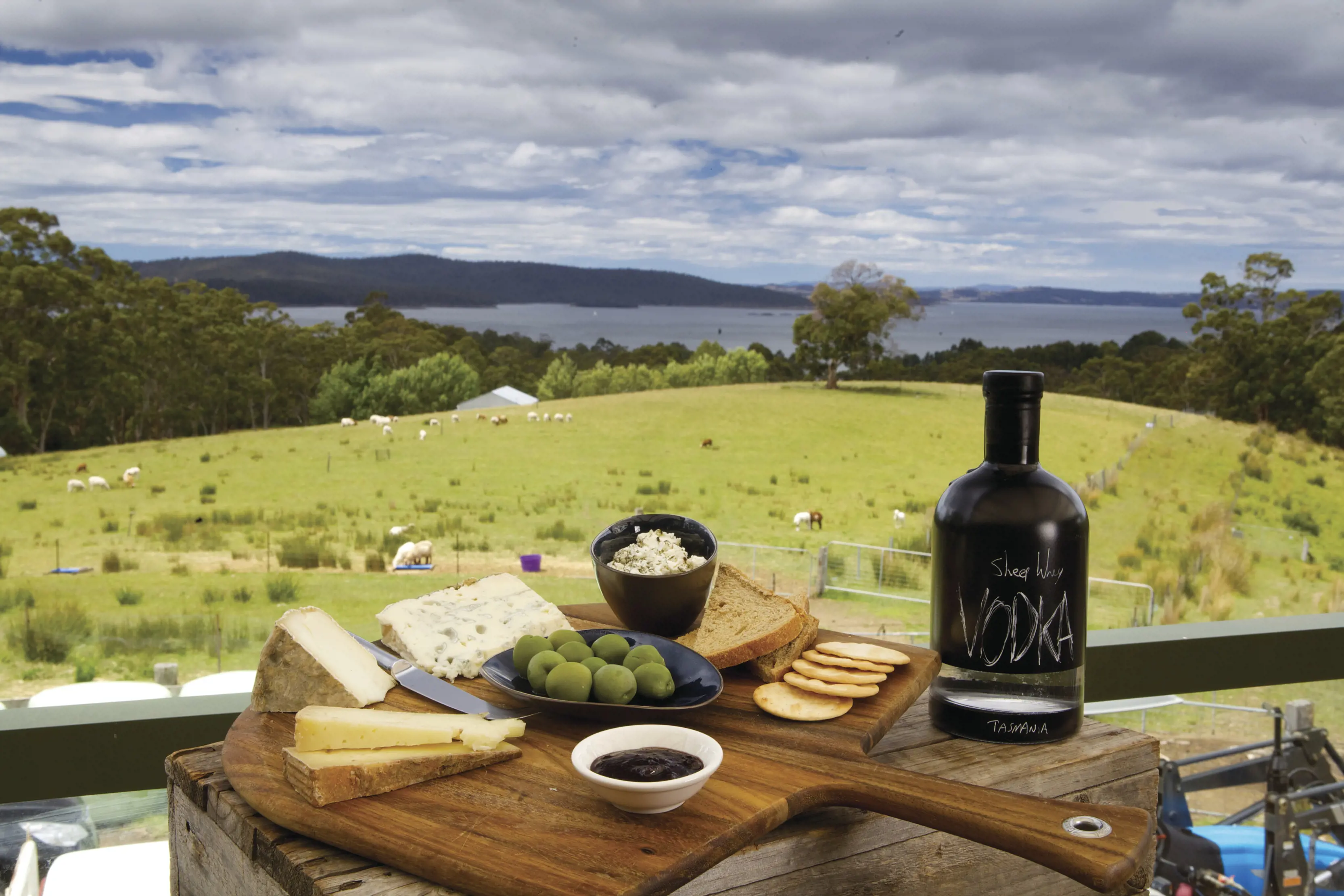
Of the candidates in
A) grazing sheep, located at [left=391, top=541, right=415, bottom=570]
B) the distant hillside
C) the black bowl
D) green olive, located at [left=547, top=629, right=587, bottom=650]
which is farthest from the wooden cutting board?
the distant hillside

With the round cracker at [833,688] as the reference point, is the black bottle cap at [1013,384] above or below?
above

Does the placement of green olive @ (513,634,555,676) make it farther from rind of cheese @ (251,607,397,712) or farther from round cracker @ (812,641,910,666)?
round cracker @ (812,641,910,666)

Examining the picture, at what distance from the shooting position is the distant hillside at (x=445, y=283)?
18.8 meters

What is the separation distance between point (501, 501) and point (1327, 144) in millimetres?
36131

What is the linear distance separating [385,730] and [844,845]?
1.25 feet

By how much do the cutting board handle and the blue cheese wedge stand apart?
46 cm

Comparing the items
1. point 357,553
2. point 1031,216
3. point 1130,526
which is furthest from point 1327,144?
point 357,553

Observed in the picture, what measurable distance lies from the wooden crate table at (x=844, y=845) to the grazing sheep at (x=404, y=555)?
47.4 feet

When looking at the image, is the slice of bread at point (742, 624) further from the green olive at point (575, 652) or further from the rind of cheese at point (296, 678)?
the rind of cheese at point (296, 678)

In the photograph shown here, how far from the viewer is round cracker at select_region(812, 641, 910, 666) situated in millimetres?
1017

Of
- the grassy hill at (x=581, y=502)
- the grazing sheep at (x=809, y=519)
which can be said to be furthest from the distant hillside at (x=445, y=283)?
the grazing sheep at (x=809, y=519)

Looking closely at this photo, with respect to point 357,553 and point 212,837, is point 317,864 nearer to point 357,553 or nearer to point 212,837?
point 212,837

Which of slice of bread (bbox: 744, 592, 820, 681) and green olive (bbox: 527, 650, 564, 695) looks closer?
green olive (bbox: 527, 650, 564, 695)

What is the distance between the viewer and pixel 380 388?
19688 mm
